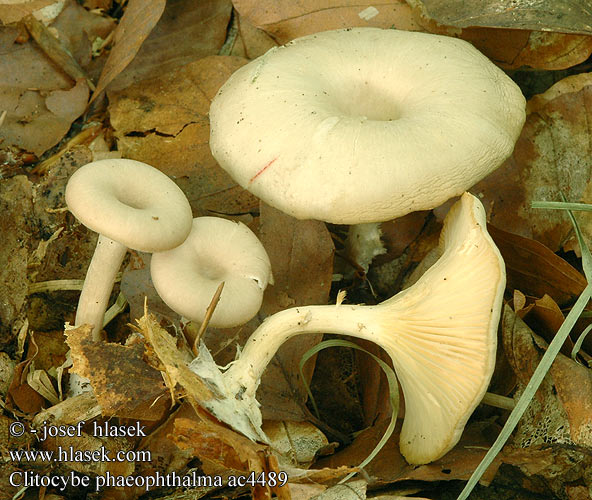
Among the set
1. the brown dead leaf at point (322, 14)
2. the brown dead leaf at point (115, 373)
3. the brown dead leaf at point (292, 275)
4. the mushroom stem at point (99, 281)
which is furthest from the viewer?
the brown dead leaf at point (322, 14)

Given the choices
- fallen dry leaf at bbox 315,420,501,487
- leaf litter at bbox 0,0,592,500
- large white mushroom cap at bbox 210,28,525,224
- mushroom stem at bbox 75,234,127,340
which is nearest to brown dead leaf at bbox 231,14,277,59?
leaf litter at bbox 0,0,592,500

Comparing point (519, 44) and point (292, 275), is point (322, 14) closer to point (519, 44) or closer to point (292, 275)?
point (519, 44)

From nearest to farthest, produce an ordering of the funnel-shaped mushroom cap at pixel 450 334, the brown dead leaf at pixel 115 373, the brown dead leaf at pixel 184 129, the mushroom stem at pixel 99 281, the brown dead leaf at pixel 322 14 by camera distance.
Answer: the funnel-shaped mushroom cap at pixel 450 334, the brown dead leaf at pixel 115 373, the mushroom stem at pixel 99 281, the brown dead leaf at pixel 322 14, the brown dead leaf at pixel 184 129

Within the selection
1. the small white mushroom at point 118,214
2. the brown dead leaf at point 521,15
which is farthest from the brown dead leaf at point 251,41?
the small white mushroom at point 118,214

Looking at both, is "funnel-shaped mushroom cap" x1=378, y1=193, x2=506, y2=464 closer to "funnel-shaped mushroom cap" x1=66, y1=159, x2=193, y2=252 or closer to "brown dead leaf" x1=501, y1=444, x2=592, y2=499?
"brown dead leaf" x1=501, y1=444, x2=592, y2=499

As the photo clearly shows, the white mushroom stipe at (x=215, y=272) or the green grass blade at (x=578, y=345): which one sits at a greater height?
the white mushroom stipe at (x=215, y=272)

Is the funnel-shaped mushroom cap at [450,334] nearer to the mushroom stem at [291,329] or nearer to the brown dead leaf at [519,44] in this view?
the mushroom stem at [291,329]

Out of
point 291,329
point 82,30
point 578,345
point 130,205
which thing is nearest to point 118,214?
point 130,205
